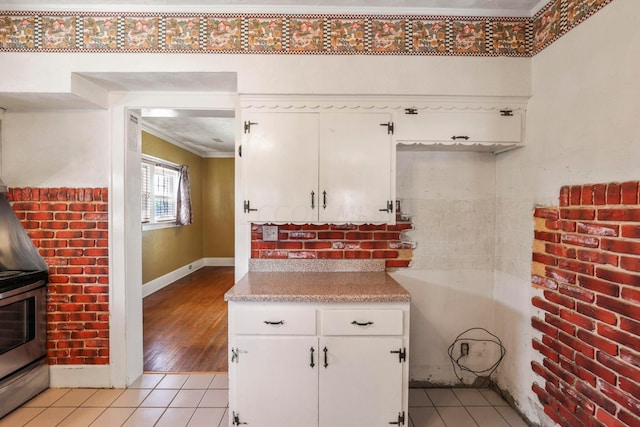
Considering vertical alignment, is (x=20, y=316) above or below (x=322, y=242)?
below

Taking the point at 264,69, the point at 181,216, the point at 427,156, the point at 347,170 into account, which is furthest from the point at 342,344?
the point at 181,216

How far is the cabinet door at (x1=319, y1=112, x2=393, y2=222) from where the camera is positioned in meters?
2.07

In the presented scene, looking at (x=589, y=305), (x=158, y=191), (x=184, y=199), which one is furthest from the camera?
(x=184, y=199)

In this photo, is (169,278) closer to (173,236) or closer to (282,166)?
(173,236)

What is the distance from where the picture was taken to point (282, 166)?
6.78 ft

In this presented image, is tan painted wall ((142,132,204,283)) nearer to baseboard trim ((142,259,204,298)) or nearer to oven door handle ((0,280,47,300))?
baseboard trim ((142,259,204,298))

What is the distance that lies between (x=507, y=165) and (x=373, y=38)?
4.05 feet

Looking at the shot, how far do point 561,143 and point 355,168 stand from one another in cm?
112

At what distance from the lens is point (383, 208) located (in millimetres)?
2074

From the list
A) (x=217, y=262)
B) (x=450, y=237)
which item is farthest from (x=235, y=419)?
(x=217, y=262)

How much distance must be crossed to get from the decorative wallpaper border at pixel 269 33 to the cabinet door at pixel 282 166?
493mm

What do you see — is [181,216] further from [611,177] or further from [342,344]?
[611,177]

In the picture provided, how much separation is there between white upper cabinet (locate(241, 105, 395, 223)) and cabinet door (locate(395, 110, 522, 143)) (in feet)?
0.43

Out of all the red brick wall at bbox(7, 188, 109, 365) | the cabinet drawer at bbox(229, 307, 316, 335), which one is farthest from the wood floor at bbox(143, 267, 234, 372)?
the cabinet drawer at bbox(229, 307, 316, 335)
